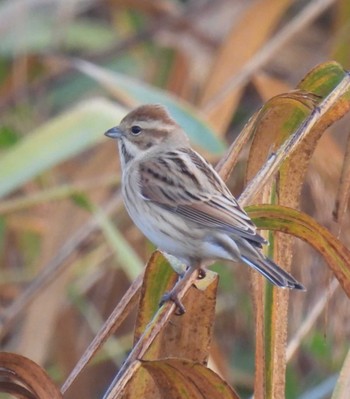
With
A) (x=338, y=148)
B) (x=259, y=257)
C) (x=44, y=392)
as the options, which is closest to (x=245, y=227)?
(x=259, y=257)

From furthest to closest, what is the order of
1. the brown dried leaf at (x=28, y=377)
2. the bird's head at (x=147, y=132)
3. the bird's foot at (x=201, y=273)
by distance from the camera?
the bird's head at (x=147, y=132)
the bird's foot at (x=201, y=273)
the brown dried leaf at (x=28, y=377)

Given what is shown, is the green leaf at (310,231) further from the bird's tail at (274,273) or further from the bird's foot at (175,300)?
the bird's foot at (175,300)

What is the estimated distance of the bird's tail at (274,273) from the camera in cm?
195

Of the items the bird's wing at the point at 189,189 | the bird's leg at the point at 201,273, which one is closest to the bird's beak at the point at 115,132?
the bird's wing at the point at 189,189

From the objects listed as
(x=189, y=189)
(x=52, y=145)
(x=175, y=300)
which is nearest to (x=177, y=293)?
(x=175, y=300)

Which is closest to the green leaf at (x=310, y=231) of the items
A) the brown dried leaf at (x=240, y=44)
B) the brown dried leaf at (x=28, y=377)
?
the brown dried leaf at (x=28, y=377)

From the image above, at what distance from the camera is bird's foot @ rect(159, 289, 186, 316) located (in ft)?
6.12

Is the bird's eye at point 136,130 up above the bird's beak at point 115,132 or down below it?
above

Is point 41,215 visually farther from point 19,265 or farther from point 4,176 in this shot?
point 4,176

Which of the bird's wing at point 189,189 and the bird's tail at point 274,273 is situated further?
the bird's wing at point 189,189

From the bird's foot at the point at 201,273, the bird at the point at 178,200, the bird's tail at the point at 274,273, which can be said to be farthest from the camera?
the bird at the point at 178,200

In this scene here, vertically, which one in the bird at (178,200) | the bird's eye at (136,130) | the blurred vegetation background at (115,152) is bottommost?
the bird at (178,200)

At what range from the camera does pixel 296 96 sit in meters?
2.08

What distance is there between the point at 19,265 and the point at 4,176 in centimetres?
166
